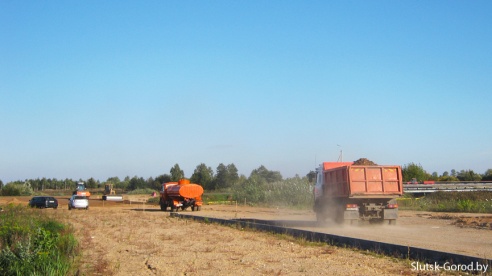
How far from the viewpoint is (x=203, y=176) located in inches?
5037

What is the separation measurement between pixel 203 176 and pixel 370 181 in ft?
351

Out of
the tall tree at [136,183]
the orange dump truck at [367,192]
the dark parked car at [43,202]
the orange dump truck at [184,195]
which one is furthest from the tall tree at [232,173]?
the orange dump truck at [367,192]

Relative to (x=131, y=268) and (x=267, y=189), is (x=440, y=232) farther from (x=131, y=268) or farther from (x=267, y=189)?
(x=267, y=189)

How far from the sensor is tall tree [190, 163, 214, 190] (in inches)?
4951

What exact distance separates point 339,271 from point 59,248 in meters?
8.79

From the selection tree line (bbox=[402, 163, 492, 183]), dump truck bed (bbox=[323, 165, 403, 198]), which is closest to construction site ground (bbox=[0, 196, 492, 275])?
dump truck bed (bbox=[323, 165, 403, 198])

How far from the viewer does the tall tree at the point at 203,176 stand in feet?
413

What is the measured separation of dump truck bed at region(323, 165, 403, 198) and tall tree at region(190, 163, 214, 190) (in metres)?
103

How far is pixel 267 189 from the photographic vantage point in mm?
62312

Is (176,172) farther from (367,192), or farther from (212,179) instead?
(367,192)

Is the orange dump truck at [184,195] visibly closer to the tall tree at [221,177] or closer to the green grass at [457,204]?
the green grass at [457,204]

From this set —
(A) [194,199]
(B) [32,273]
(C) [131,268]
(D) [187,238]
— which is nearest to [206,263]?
(C) [131,268]

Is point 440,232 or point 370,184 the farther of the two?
point 370,184

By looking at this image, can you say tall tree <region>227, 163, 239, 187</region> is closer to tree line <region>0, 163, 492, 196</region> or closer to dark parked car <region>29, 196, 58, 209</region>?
tree line <region>0, 163, 492, 196</region>
